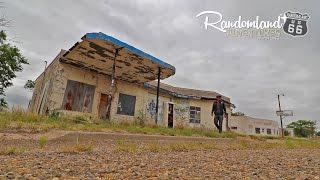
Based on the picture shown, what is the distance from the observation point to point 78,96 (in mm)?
14844

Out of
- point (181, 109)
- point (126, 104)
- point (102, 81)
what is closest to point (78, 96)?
point (102, 81)

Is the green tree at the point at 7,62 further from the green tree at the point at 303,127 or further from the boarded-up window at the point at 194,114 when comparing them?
the green tree at the point at 303,127

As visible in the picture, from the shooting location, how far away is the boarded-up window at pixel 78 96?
46.9ft

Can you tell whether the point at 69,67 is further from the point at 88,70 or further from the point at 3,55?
the point at 3,55

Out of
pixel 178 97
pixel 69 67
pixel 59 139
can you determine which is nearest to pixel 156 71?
pixel 69 67

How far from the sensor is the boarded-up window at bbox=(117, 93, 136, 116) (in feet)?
56.3

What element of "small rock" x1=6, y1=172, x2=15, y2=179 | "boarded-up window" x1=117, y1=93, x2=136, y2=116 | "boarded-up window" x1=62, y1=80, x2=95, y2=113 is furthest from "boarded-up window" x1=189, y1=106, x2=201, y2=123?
"small rock" x1=6, y1=172, x2=15, y2=179

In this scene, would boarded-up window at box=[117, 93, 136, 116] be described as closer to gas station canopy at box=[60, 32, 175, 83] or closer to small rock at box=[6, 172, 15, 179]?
gas station canopy at box=[60, 32, 175, 83]

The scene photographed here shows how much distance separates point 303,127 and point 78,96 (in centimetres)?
6100

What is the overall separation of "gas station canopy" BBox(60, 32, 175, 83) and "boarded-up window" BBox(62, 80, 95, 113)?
1.13 metres

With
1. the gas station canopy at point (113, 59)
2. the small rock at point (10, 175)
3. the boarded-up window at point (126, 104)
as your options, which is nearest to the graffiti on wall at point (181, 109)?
the boarded-up window at point (126, 104)

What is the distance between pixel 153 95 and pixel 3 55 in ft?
44.2

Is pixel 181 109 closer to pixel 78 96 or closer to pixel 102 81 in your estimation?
pixel 102 81

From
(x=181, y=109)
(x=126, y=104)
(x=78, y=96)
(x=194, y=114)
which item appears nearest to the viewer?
(x=78, y=96)
